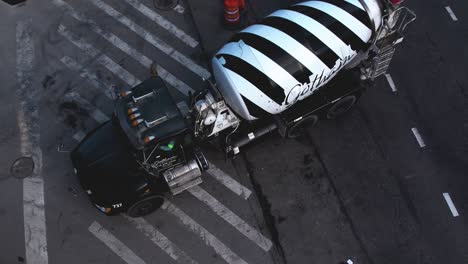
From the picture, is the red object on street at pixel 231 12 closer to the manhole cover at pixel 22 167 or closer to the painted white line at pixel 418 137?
the painted white line at pixel 418 137

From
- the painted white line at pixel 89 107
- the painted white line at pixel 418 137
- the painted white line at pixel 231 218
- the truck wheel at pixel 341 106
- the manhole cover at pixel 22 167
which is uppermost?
the truck wheel at pixel 341 106

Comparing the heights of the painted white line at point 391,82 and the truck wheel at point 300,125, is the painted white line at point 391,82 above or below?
above

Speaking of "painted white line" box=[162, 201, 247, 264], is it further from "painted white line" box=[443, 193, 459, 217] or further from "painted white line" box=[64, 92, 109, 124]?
"painted white line" box=[443, 193, 459, 217]

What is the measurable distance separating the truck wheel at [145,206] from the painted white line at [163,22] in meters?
5.92

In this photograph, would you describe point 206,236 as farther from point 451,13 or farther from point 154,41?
point 451,13

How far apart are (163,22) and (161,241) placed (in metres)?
8.02

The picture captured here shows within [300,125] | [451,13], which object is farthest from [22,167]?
[451,13]

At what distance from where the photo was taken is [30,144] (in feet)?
40.3

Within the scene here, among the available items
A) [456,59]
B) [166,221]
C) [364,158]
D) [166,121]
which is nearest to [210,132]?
[166,121]

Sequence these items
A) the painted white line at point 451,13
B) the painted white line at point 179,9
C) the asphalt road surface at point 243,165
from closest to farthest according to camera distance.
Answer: the asphalt road surface at point 243,165 < the painted white line at point 451,13 < the painted white line at point 179,9

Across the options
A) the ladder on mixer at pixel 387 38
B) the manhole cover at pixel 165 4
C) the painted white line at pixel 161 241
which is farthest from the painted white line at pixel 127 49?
the ladder on mixer at pixel 387 38

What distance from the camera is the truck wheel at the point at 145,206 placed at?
1028 centimetres

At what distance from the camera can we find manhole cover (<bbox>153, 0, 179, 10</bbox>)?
14.6m

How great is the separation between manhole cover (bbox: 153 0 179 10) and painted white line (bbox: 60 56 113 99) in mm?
3694
